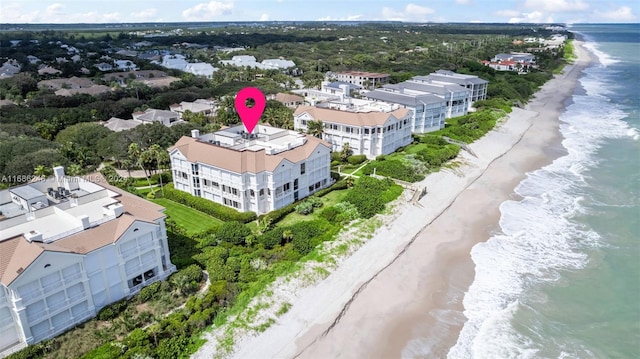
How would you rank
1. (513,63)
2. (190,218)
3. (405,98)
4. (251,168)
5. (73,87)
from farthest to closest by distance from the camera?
(513,63)
(73,87)
(405,98)
(190,218)
(251,168)

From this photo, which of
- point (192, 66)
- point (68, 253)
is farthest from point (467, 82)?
point (68, 253)

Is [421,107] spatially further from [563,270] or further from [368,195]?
[563,270]

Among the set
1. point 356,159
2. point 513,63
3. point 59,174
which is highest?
point 59,174

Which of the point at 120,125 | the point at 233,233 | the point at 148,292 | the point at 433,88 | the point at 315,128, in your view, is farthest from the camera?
the point at 433,88

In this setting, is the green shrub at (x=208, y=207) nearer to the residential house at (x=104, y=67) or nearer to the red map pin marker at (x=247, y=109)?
the red map pin marker at (x=247, y=109)

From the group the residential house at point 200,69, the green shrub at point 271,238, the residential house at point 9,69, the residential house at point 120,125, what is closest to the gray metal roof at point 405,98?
the residential house at point 120,125

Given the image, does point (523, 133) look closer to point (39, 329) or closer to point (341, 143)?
point (341, 143)

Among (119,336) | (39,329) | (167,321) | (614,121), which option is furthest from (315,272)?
(614,121)
